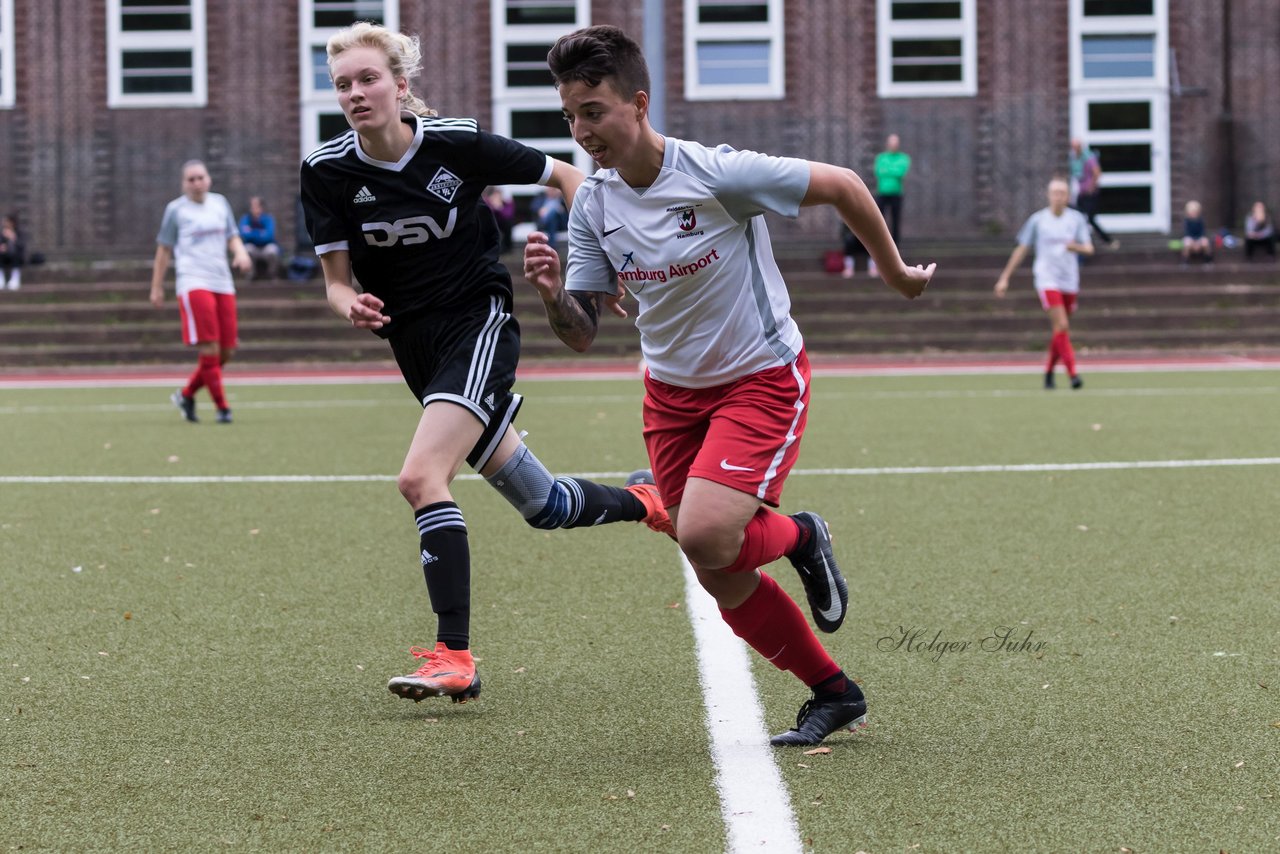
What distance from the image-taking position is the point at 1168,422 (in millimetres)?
13008

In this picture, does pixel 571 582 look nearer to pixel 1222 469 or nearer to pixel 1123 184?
pixel 1222 469

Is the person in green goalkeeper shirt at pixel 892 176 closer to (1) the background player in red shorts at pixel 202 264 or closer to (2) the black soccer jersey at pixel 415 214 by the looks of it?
(1) the background player in red shorts at pixel 202 264

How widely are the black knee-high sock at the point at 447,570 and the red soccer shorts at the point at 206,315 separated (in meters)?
9.04

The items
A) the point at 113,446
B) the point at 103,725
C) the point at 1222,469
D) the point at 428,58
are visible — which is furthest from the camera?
the point at 428,58

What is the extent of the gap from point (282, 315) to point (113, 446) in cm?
1283

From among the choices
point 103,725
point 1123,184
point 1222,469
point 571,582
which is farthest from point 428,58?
point 103,725

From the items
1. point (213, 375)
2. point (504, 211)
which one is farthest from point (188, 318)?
point (504, 211)

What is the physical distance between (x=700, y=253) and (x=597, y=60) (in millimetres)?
549

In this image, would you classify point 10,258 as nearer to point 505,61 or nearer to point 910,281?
point 505,61

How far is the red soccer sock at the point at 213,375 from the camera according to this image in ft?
45.2

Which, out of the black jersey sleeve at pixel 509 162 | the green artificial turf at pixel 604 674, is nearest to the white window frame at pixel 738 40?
the green artificial turf at pixel 604 674

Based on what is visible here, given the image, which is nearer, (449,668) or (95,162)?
(449,668)

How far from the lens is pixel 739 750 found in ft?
13.8

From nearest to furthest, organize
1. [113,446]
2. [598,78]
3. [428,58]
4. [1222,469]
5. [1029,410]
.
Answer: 1. [598,78]
2. [1222,469]
3. [113,446]
4. [1029,410]
5. [428,58]
